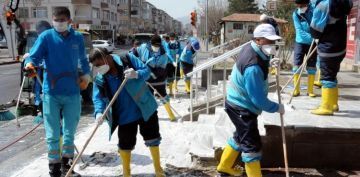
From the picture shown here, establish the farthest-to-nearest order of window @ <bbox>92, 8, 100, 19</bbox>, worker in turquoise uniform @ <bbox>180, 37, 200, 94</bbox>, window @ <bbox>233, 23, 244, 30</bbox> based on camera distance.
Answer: window @ <bbox>92, 8, 100, 19</bbox> → window @ <bbox>233, 23, 244, 30</bbox> → worker in turquoise uniform @ <bbox>180, 37, 200, 94</bbox>

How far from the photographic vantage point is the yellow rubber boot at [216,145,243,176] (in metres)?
4.30

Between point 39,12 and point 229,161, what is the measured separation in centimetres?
5898

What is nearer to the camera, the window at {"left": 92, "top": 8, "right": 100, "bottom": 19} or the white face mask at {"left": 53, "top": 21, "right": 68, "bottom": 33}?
the white face mask at {"left": 53, "top": 21, "right": 68, "bottom": 33}

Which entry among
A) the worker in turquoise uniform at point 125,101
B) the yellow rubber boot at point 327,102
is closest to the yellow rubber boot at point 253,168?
the worker in turquoise uniform at point 125,101

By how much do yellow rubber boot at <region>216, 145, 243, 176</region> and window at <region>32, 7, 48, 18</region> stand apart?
58647 mm

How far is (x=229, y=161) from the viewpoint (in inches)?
172

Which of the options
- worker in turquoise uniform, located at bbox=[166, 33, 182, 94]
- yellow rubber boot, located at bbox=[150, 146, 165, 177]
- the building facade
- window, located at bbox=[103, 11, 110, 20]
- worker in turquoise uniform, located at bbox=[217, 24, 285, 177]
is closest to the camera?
worker in turquoise uniform, located at bbox=[217, 24, 285, 177]

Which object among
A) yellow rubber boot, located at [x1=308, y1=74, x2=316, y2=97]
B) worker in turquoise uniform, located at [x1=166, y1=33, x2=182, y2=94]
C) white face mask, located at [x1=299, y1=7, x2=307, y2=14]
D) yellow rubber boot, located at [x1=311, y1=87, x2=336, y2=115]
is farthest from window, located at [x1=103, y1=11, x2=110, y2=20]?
yellow rubber boot, located at [x1=311, y1=87, x2=336, y2=115]

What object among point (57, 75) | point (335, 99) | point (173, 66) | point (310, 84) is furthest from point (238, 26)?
point (57, 75)

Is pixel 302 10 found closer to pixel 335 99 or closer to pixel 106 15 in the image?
pixel 335 99

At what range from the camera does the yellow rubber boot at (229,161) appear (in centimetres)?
430

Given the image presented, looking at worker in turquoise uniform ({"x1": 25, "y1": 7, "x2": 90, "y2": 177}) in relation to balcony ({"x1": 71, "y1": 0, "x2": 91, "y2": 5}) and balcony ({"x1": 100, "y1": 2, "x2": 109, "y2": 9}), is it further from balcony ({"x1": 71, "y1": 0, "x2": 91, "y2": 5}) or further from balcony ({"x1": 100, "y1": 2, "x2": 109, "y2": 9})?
balcony ({"x1": 100, "y1": 2, "x2": 109, "y2": 9})

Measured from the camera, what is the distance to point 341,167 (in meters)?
4.74

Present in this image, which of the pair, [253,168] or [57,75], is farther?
[57,75]
